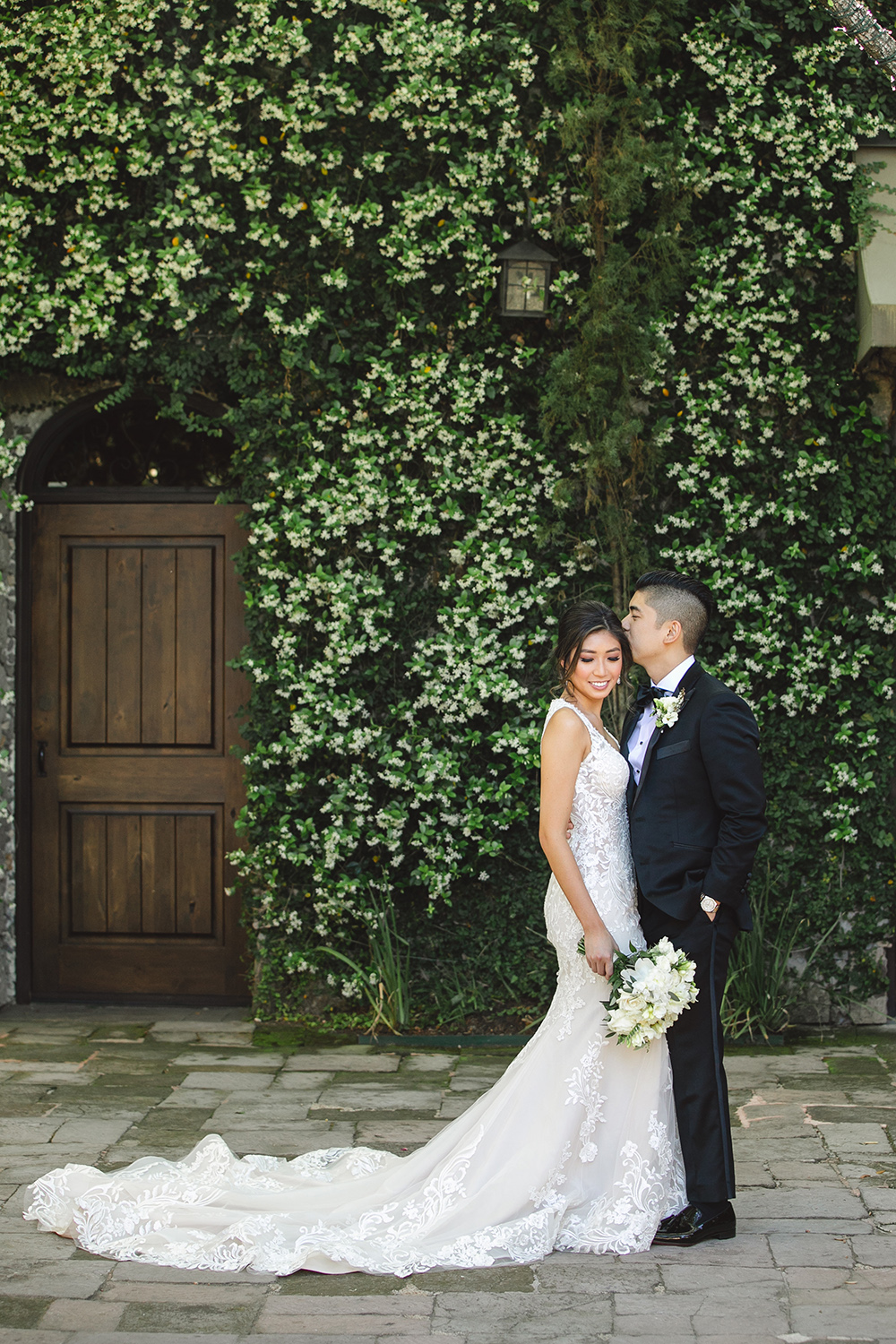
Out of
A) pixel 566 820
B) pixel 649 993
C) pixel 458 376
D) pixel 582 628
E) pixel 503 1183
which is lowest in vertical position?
pixel 503 1183

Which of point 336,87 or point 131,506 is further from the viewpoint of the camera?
point 131,506

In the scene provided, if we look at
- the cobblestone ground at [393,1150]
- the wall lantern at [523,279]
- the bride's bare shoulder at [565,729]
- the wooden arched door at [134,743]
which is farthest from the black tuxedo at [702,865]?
the wooden arched door at [134,743]

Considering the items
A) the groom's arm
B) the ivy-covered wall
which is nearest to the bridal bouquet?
the groom's arm

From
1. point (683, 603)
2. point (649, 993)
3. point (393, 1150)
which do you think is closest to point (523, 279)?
point (683, 603)

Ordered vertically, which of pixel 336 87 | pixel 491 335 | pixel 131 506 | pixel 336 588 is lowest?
pixel 336 588

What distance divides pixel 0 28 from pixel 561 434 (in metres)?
3.19

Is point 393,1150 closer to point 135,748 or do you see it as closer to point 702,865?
point 702,865

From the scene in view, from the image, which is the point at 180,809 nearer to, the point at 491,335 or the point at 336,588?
the point at 336,588

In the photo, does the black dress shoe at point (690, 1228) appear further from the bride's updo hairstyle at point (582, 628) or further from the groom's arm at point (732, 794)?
the bride's updo hairstyle at point (582, 628)

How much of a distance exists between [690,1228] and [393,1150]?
115cm

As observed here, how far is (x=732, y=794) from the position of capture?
3281 mm

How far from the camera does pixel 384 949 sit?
5582mm

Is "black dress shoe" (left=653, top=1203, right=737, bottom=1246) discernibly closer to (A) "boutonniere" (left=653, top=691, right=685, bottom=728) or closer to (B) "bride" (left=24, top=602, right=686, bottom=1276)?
(B) "bride" (left=24, top=602, right=686, bottom=1276)

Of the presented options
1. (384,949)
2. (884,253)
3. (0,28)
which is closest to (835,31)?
(884,253)
